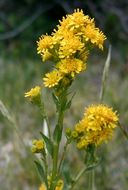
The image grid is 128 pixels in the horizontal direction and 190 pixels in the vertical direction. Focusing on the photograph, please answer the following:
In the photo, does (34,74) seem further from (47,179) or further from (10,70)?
(47,179)

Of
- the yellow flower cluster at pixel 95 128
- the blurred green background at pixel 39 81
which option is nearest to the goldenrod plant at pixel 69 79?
the yellow flower cluster at pixel 95 128

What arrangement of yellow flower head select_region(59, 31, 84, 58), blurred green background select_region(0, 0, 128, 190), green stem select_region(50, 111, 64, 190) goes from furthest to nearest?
blurred green background select_region(0, 0, 128, 190) < green stem select_region(50, 111, 64, 190) < yellow flower head select_region(59, 31, 84, 58)

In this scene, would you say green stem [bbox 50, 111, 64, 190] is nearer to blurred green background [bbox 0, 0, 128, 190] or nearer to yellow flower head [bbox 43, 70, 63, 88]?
yellow flower head [bbox 43, 70, 63, 88]

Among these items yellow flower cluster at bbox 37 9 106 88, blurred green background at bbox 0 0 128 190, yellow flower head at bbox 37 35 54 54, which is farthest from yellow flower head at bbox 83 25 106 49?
blurred green background at bbox 0 0 128 190

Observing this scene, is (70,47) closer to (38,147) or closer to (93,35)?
(93,35)

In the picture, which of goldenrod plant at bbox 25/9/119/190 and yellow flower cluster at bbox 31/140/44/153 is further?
yellow flower cluster at bbox 31/140/44/153

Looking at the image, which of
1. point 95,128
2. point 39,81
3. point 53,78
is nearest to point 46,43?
point 53,78

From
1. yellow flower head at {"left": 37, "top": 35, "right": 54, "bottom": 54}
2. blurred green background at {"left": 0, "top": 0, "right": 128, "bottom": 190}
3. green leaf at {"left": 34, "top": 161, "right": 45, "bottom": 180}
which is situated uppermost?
blurred green background at {"left": 0, "top": 0, "right": 128, "bottom": 190}
